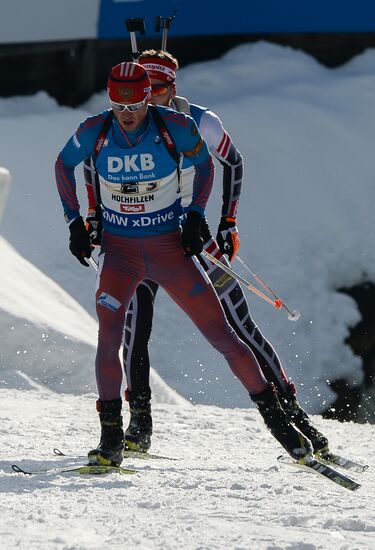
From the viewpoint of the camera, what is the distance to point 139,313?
6.90m

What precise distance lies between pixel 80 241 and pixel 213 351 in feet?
22.7

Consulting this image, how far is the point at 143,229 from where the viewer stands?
6.24 m

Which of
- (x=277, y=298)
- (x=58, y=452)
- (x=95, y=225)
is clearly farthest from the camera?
(x=277, y=298)

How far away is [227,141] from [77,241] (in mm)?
1323

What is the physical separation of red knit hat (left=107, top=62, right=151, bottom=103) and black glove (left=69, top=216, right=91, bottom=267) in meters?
0.72

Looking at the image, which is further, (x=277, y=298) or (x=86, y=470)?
(x=277, y=298)

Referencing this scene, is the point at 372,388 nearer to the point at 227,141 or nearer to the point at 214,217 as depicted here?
the point at 214,217

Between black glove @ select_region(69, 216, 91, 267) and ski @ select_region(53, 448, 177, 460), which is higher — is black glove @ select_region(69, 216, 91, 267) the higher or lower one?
the higher one

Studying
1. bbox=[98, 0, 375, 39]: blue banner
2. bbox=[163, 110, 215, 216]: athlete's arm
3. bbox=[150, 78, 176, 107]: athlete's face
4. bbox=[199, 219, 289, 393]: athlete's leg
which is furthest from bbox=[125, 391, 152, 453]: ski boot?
bbox=[98, 0, 375, 39]: blue banner

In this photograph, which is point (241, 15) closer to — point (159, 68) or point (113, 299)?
point (159, 68)

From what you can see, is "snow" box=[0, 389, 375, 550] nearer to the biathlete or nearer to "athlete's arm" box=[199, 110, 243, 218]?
the biathlete

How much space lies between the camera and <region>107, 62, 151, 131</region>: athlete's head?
19.5 ft

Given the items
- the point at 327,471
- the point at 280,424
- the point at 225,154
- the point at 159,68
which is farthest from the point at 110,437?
the point at 159,68

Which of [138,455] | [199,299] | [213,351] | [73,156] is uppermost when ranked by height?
[73,156]
